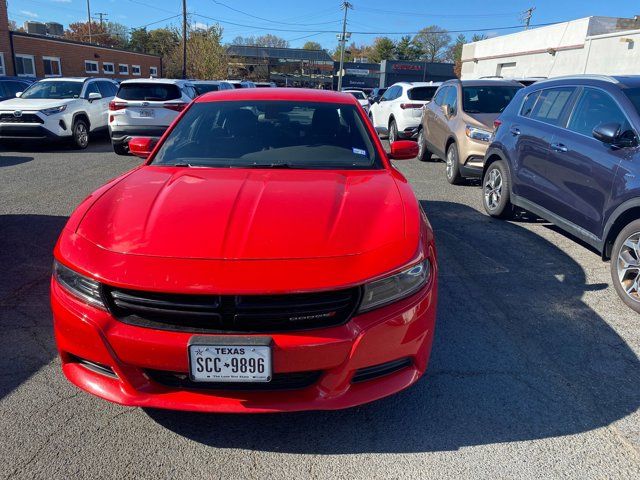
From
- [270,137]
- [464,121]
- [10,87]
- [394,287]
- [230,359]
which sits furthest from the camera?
[10,87]

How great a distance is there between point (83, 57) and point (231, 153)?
36.9 meters

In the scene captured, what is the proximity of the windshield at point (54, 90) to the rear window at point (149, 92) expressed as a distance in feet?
6.65

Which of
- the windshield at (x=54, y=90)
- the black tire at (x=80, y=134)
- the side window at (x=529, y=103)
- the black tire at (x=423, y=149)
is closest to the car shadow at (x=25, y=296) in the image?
the side window at (x=529, y=103)

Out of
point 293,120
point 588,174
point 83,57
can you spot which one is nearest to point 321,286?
point 293,120

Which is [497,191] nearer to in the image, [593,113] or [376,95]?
[593,113]

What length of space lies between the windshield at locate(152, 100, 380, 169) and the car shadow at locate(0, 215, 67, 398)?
4.66ft

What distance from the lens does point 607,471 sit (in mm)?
2256

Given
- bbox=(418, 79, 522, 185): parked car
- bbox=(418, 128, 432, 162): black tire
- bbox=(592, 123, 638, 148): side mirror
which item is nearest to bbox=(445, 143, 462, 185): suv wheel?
bbox=(418, 79, 522, 185): parked car

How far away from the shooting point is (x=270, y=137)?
366cm

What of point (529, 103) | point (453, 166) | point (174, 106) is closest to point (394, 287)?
point (529, 103)

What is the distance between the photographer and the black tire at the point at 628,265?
3.86 metres

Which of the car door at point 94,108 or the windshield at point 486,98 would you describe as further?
the car door at point 94,108

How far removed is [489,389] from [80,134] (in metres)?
12.2

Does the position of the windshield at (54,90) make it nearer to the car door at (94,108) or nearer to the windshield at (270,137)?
the car door at (94,108)
